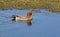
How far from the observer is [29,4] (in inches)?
938

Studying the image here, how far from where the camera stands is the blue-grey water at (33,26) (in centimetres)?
1400

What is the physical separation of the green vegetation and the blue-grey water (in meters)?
2.63

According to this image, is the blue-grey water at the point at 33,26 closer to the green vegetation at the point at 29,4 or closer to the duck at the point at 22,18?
the duck at the point at 22,18

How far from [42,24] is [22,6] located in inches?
277

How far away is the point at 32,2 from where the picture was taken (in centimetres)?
2458

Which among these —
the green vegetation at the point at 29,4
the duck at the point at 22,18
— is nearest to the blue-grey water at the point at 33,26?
the duck at the point at 22,18

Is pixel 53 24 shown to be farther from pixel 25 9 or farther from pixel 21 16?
pixel 25 9

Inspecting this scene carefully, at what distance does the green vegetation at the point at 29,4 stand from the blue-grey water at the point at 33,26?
2630mm

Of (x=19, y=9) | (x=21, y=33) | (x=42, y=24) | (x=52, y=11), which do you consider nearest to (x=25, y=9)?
(x=19, y=9)

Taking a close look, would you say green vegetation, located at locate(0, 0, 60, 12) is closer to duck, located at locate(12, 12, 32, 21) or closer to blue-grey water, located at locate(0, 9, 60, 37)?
blue-grey water, located at locate(0, 9, 60, 37)

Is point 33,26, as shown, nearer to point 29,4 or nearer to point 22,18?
point 22,18

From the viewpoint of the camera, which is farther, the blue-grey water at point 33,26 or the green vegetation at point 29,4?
the green vegetation at point 29,4

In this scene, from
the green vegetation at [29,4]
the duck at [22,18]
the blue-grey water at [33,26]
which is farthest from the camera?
the green vegetation at [29,4]

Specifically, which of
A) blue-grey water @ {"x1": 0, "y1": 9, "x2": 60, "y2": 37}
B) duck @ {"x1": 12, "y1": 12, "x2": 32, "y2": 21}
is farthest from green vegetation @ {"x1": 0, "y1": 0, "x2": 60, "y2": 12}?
duck @ {"x1": 12, "y1": 12, "x2": 32, "y2": 21}
